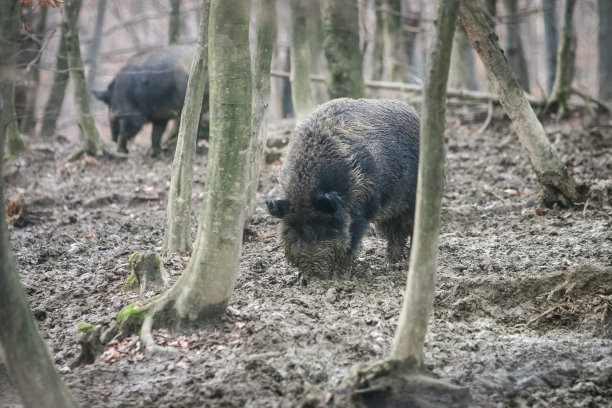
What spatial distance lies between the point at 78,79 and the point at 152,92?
1792 mm

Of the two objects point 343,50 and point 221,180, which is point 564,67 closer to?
point 343,50

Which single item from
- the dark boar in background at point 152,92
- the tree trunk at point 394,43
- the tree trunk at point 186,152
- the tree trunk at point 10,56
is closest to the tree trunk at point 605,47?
the tree trunk at point 394,43

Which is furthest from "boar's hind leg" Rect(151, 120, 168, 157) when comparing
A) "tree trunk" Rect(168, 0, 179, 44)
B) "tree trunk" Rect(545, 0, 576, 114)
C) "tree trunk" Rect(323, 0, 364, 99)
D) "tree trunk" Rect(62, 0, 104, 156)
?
"tree trunk" Rect(545, 0, 576, 114)

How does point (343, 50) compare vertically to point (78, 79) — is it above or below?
above

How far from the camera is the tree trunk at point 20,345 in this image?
11.3 feet

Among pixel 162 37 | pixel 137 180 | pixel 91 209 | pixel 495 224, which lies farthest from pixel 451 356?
pixel 162 37

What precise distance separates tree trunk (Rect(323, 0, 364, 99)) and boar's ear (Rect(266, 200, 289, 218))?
5.13 meters

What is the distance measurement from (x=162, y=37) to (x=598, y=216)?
25.8m

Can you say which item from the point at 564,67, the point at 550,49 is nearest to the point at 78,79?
the point at 564,67

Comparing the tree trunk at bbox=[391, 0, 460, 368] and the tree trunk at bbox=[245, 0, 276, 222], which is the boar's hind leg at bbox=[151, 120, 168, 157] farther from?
the tree trunk at bbox=[391, 0, 460, 368]

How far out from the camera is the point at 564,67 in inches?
476

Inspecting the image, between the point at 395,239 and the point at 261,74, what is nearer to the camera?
the point at 395,239

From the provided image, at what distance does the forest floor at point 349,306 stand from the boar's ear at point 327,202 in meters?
0.70

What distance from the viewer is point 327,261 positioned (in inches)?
246
